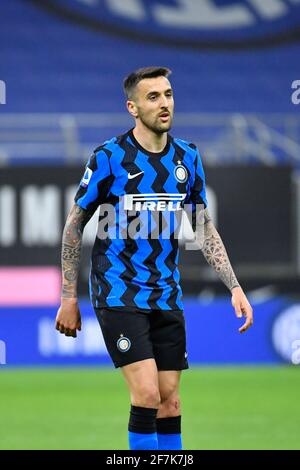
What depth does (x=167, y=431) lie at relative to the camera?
581cm

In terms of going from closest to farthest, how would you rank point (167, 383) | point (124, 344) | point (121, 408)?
point (124, 344)
point (167, 383)
point (121, 408)

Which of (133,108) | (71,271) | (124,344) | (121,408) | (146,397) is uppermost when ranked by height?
(133,108)

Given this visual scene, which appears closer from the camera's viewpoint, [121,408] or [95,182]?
[95,182]

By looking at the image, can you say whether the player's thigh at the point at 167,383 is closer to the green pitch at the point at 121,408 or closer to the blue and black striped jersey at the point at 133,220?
the blue and black striped jersey at the point at 133,220

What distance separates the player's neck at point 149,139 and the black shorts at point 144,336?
0.80 m

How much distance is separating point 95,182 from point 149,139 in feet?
1.21

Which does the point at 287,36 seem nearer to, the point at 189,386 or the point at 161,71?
the point at 189,386

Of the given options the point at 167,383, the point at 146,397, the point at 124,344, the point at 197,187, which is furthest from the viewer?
the point at 197,187

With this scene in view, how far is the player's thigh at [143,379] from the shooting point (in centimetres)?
557

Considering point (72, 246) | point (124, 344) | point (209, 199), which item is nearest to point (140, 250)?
point (72, 246)

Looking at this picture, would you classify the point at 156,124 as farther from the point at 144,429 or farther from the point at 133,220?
the point at 144,429

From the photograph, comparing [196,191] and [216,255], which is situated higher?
[196,191]

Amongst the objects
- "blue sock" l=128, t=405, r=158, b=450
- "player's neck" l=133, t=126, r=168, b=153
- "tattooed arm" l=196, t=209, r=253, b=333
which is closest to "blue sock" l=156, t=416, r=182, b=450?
"blue sock" l=128, t=405, r=158, b=450

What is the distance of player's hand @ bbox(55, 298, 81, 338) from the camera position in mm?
5742
